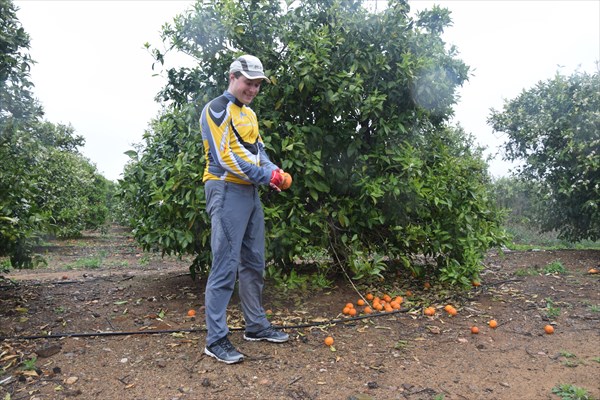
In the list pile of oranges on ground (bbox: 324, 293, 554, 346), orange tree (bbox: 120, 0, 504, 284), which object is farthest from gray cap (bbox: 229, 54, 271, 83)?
pile of oranges on ground (bbox: 324, 293, 554, 346)

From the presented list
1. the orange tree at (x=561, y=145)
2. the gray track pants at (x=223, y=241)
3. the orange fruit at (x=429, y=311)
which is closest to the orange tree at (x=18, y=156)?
the gray track pants at (x=223, y=241)

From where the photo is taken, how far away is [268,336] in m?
3.62

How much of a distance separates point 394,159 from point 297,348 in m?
1.97

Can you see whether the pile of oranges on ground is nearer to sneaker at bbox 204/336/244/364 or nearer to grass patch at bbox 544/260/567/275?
sneaker at bbox 204/336/244/364

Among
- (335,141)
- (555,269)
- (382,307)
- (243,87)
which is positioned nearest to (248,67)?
(243,87)

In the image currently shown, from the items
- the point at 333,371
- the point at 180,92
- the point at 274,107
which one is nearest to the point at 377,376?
the point at 333,371

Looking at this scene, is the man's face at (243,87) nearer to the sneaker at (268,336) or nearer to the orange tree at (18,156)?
the sneaker at (268,336)

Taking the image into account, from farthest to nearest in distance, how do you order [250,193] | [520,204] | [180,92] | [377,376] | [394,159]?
1. [520,204]
2. [180,92]
3. [394,159]
4. [250,193]
5. [377,376]

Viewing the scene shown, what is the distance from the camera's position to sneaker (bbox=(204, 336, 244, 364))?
322cm

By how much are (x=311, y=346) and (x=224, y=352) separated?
0.69 metres

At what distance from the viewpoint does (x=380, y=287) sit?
16.6 feet

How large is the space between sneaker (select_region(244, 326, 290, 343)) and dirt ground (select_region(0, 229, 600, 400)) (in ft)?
0.15

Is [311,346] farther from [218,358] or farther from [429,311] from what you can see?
[429,311]

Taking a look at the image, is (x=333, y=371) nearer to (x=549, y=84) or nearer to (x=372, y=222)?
(x=372, y=222)
